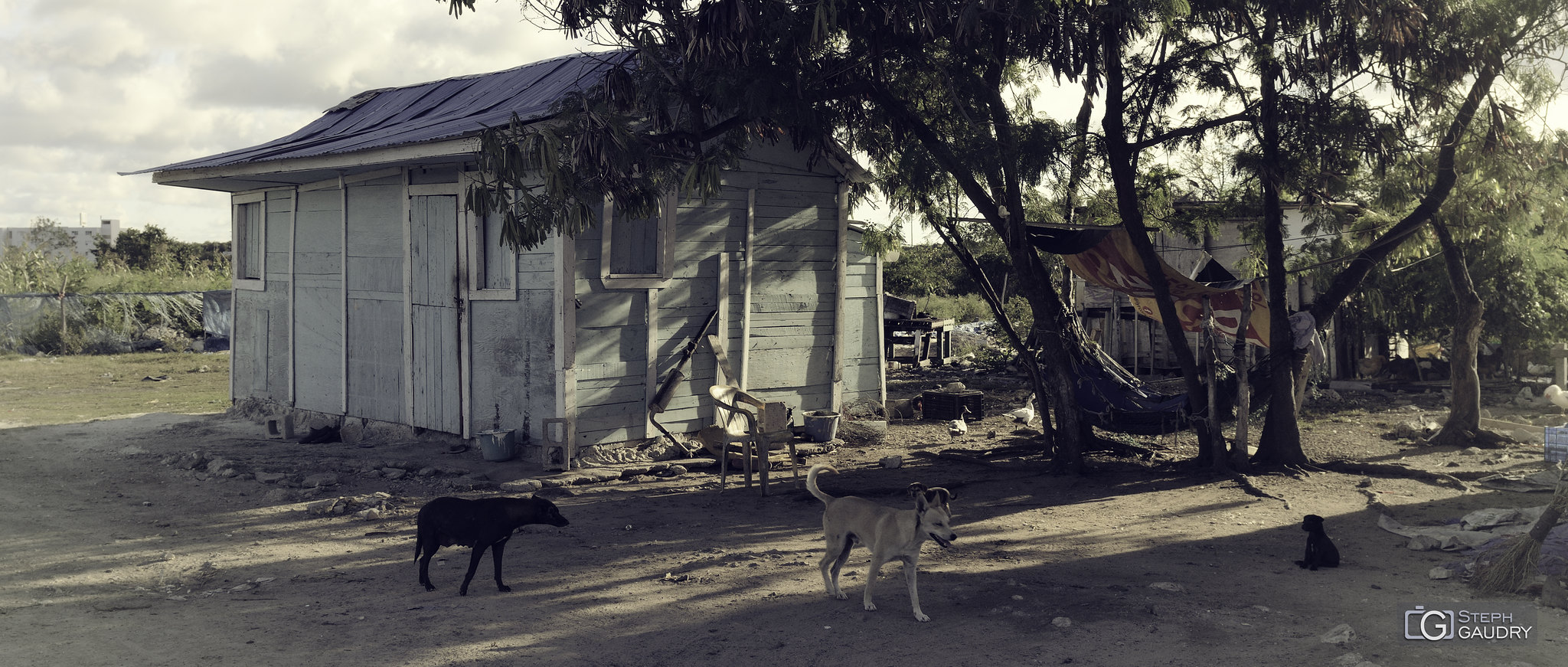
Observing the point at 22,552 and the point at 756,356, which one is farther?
the point at 756,356

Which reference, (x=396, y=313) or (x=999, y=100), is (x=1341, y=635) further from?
(x=396, y=313)

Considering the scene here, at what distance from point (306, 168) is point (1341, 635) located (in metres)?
11.2

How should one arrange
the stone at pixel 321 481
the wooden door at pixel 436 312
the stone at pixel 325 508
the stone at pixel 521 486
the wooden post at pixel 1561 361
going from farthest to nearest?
the wooden post at pixel 1561 361 → the wooden door at pixel 436 312 → the stone at pixel 321 481 → the stone at pixel 521 486 → the stone at pixel 325 508

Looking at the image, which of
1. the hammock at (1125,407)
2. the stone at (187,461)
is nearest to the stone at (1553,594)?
the hammock at (1125,407)

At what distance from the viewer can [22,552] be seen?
6895 mm

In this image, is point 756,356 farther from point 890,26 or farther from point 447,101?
point 447,101

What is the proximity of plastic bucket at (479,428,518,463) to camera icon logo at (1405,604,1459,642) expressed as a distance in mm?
8052

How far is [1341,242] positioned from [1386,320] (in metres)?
5.17

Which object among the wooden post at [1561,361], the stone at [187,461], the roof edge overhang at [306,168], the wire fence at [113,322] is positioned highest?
the roof edge overhang at [306,168]

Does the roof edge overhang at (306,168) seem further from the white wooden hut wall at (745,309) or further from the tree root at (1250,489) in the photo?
the tree root at (1250,489)

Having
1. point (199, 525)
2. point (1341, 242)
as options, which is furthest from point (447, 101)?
point (1341, 242)

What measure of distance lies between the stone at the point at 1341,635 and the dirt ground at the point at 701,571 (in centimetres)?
3

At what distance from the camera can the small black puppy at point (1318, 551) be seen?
6633mm

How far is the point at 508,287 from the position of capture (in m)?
10.6
